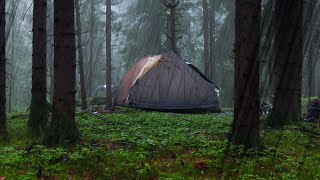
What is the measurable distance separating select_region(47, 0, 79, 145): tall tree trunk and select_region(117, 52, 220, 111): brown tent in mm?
13562

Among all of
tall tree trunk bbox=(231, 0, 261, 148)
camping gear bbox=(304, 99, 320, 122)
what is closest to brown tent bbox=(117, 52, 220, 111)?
camping gear bbox=(304, 99, 320, 122)

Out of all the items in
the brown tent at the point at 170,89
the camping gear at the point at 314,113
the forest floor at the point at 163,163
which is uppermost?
the brown tent at the point at 170,89

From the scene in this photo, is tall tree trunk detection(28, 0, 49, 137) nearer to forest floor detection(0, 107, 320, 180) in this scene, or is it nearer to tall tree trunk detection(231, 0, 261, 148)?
forest floor detection(0, 107, 320, 180)

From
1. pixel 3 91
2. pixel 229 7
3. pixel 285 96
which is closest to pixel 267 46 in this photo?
pixel 3 91

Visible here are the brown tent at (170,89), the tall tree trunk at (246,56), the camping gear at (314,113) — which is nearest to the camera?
the tall tree trunk at (246,56)

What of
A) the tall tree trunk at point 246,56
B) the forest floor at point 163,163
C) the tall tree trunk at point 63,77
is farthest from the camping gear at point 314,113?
the tall tree trunk at point 63,77

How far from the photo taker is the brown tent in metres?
21.2

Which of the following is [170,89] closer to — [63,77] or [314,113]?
[314,113]

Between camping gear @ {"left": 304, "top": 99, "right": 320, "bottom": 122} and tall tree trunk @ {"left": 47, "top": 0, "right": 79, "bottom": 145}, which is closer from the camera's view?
tall tree trunk @ {"left": 47, "top": 0, "right": 79, "bottom": 145}

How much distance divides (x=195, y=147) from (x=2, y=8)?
19.6 ft

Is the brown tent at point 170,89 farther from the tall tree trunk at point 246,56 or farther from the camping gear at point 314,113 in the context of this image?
the tall tree trunk at point 246,56

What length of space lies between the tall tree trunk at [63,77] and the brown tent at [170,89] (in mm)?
13562

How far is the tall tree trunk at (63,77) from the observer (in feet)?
24.2

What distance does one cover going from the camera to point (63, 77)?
744 centimetres
